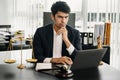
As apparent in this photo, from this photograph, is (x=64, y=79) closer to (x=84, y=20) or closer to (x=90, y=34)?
(x=90, y=34)

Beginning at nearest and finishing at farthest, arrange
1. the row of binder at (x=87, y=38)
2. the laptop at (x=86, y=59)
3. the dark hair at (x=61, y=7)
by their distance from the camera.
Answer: the laptop at (x=86, y=59), the dark hair at (x=61, y=7), the row of binder at (x=87, y=38)

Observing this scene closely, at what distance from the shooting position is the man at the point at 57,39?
2.30 meters

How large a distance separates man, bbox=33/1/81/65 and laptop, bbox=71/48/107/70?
354mm

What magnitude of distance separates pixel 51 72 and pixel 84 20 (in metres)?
2.61

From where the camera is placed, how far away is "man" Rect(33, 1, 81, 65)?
2.30 metres

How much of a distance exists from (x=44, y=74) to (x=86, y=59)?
0.36 meters

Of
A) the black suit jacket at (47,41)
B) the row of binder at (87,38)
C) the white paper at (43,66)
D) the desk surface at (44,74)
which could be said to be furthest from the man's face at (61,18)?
the row of binder at (87,38)

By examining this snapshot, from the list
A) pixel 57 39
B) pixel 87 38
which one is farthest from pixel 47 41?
pixel 87 38

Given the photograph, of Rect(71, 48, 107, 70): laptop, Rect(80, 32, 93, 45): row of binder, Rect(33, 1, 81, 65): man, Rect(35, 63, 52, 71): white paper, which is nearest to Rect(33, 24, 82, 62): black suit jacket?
Rect(33, 1, 81, 65): man

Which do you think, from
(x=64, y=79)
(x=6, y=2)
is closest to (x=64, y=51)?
(x=64, y=79)

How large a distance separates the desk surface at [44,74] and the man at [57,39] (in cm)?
39

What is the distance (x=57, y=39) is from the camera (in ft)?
8.07

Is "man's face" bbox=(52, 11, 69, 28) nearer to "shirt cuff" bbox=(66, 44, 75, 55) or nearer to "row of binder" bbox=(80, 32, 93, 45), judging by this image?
"shirt cuff" bbox=(66, 44, 75, 55)

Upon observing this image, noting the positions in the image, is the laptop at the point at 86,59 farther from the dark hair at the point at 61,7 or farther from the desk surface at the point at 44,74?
the dark hair at the point at 61,7
